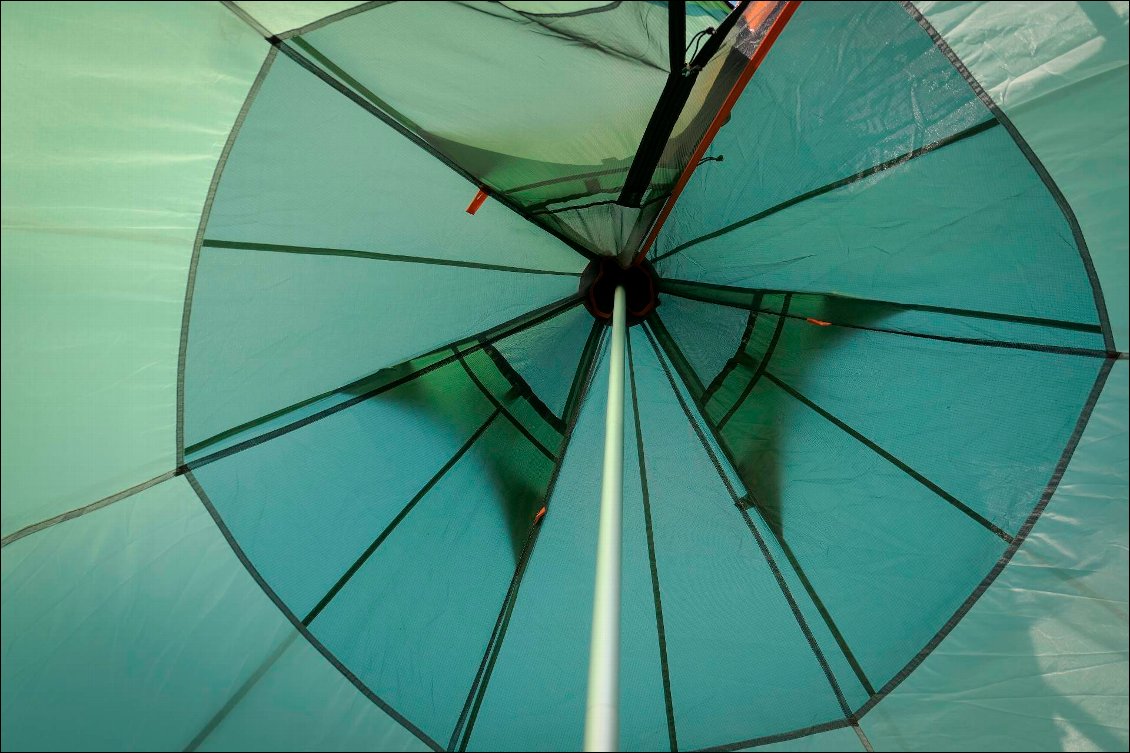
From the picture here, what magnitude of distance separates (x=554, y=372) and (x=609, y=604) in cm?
96

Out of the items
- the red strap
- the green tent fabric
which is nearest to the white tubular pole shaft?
the red strap

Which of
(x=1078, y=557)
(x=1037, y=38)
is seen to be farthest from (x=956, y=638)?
(x=1037, y=38)

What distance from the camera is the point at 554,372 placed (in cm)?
220

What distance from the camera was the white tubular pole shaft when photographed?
1.16 metres

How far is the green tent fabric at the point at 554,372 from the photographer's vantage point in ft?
5.11

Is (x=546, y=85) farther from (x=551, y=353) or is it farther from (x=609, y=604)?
(x=609, y=604)

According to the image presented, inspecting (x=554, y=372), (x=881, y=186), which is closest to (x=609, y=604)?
(x=554, y=372)

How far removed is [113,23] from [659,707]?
189 centimetres

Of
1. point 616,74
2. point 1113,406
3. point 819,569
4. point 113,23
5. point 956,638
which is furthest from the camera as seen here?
point 819,569

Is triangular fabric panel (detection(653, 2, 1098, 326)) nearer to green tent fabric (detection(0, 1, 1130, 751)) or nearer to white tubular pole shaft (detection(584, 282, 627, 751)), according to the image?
green tent fabric (detection(0, 1, 1130, 751))

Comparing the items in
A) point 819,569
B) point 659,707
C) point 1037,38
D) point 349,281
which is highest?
point 1037,38

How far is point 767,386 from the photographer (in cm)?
210

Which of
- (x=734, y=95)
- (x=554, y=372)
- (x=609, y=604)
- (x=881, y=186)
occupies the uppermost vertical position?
(x=734, y=95)

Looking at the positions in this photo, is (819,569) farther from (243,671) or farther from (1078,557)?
(243,671)
